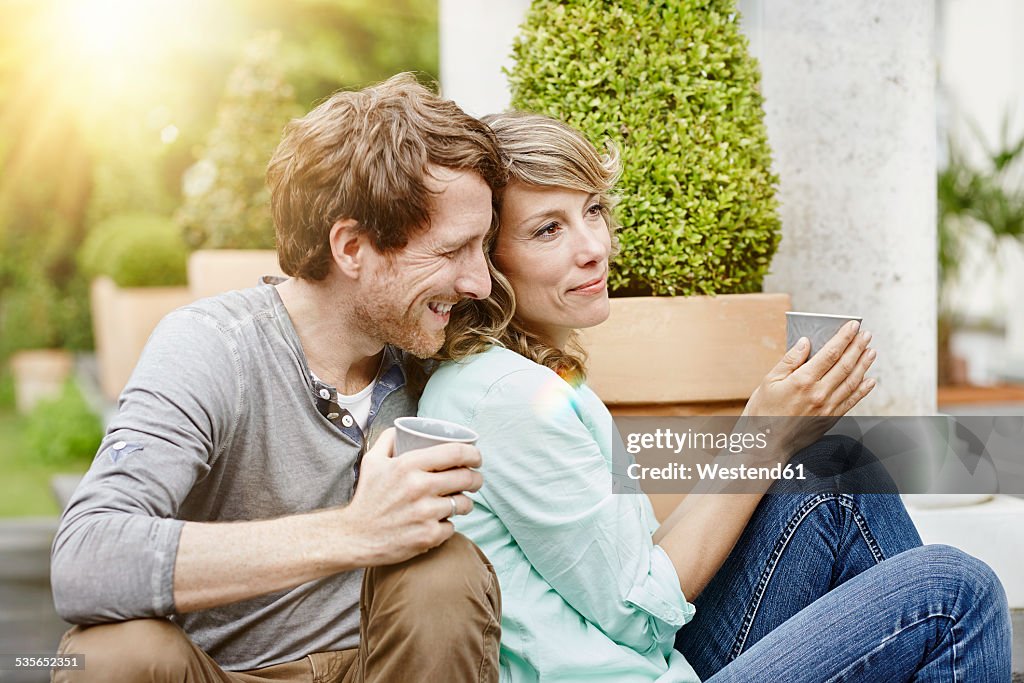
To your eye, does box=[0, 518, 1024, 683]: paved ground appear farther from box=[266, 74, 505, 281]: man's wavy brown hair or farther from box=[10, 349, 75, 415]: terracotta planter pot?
box=[10, 349, 75, 415]: terracotta planter pot

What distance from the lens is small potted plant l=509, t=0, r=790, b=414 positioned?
2.37 metres

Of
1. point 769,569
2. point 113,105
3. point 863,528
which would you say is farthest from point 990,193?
point 113,105

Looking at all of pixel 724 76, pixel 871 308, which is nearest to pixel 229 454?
pixel 724 76

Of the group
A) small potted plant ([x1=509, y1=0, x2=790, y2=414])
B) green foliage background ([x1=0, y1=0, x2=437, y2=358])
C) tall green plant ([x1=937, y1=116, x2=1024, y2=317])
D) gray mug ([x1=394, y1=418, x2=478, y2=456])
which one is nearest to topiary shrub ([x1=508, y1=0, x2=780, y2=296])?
small potted plant ([x1=509, y1=0, x2=790, y2=414])

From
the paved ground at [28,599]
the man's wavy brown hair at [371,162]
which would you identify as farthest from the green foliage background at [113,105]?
the man's wavy brown hair at [371,162]

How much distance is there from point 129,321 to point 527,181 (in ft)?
18.7

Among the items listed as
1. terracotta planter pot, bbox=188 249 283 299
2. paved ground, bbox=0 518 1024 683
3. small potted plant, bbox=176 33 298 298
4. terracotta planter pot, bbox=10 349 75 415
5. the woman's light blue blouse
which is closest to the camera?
the woman's light blue blouse

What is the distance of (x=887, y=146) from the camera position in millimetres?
2684

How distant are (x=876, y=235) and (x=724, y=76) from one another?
0.65 meters

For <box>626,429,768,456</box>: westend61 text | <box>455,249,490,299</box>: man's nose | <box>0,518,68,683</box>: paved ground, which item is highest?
<box>455,249,490,299</box>: man's nose

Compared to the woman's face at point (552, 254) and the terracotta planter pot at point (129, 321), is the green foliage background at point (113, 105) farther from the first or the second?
the woman's face at point (552, 254)

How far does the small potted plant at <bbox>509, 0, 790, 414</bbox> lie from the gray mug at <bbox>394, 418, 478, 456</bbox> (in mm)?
986

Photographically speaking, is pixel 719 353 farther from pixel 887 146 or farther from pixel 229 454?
pixel 229 454

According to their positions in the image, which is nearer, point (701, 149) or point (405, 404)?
point (405, 404)
